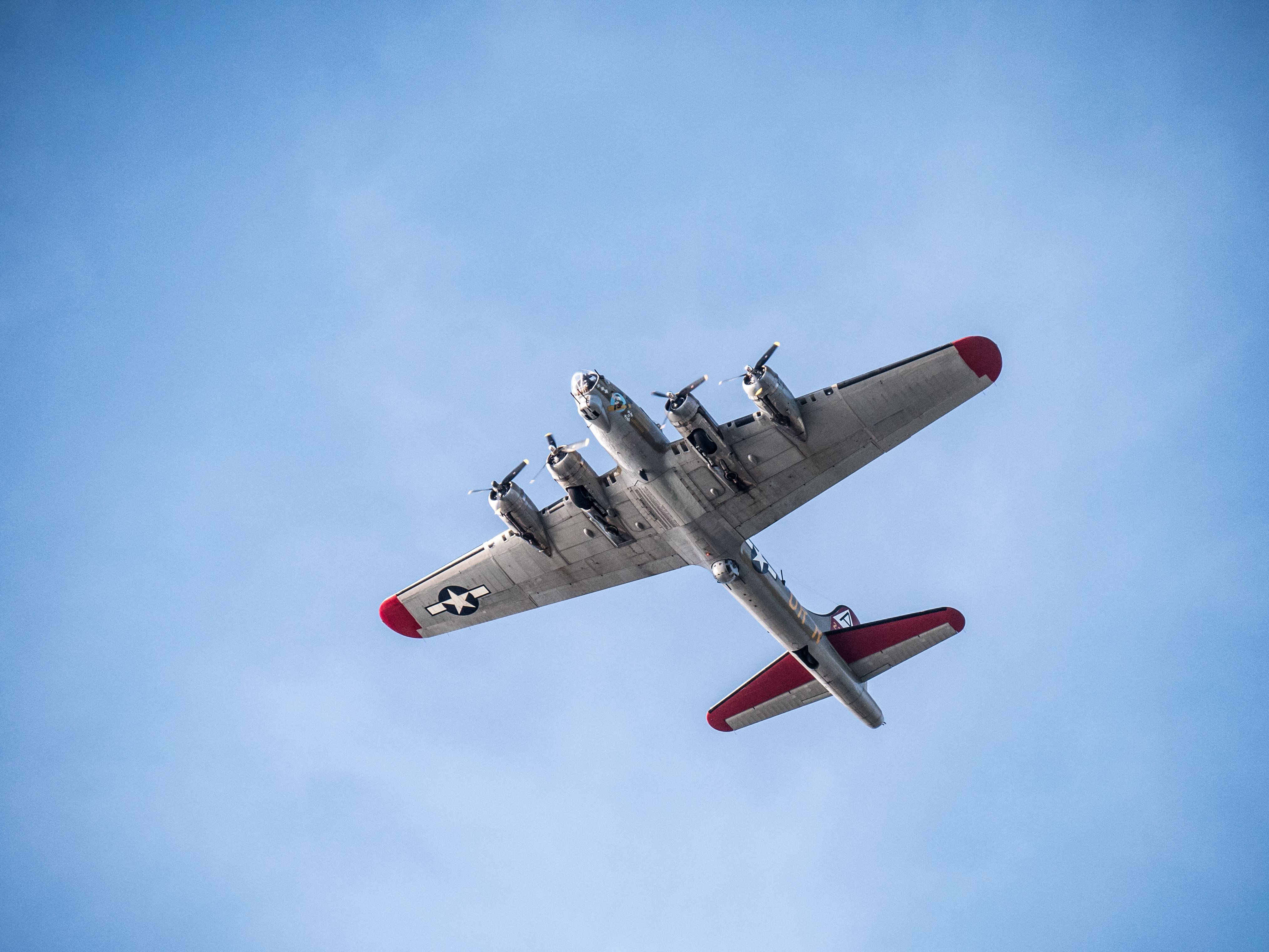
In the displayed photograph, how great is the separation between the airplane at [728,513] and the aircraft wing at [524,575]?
5cm

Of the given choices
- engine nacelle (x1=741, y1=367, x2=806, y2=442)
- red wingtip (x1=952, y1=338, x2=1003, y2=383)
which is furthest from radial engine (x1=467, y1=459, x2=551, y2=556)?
red wingtip (x1=952, y1=338, x2=1003, y2=383)

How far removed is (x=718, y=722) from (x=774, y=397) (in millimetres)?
13242

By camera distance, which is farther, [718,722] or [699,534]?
[718,722]

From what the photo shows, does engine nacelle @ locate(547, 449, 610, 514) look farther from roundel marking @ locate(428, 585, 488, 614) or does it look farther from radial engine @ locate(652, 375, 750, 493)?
roundel marking @ locate(428, 585, 488, 614)

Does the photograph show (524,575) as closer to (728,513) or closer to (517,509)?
(517,509)

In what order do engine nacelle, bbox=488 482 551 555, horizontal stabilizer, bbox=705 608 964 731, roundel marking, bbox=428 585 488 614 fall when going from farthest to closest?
roundel marking, bbox=428 585 488 614, horizontal stabilizer, bbox=705 608 964 731, engine nacelle, bbox=488 482 551 555

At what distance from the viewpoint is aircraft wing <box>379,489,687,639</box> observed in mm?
30719

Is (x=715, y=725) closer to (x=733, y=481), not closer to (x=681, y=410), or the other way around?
(x=733, y=481)

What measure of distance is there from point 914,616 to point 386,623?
17651 millimetres

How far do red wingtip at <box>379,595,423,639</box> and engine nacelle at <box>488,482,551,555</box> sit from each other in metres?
6.03

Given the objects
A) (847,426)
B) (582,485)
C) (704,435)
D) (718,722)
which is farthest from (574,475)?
(718,722)

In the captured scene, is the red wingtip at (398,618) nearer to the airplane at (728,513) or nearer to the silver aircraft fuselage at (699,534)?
the airplane at (728,513)

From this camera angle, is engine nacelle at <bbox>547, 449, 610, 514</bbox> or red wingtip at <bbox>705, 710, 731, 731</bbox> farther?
red wingtip at <bbox>705, 710, 731, 731</bbox>

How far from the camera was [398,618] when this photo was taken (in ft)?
112
